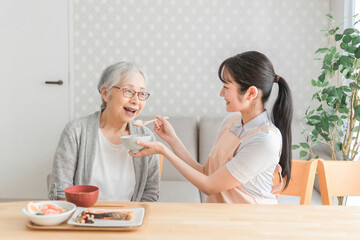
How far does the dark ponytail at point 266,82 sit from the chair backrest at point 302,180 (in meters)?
0.04

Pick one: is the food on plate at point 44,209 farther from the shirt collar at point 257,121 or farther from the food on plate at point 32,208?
the shirt collar at point 257,121

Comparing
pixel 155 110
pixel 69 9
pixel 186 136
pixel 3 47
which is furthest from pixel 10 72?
pixel 186 136

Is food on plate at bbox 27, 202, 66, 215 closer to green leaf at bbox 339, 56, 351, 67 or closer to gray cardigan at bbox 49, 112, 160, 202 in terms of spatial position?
gray cardigan at bbox 49, 112, 160, 202

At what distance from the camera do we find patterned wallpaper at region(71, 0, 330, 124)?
3.56m

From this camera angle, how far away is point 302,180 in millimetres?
1633

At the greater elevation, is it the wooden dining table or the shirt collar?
the shirt collar

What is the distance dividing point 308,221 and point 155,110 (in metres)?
2.52

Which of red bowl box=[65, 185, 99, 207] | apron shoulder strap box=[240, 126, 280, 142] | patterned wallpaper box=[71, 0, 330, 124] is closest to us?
red bowl box=[65, 185, 99, 207]

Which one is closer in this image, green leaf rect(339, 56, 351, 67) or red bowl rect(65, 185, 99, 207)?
red bowl rect(65, 185, 99, 207)

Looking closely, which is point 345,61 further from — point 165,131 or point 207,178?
point 207,178

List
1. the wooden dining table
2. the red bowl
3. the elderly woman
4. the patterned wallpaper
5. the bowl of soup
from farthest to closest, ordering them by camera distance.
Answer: the patterned wallpaper, the elderly woman, the bowl of soup, the red bowl, the wooden dining table

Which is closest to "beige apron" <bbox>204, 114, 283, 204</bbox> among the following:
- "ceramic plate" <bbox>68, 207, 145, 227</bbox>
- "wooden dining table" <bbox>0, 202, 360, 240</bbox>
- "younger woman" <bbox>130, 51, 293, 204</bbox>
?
"younger woman" <bbox>130, 51, 293, 204</bbox>

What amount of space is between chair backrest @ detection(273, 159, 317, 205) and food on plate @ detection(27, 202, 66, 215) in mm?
930

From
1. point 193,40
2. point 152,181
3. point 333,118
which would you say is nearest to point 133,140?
point 152,181
